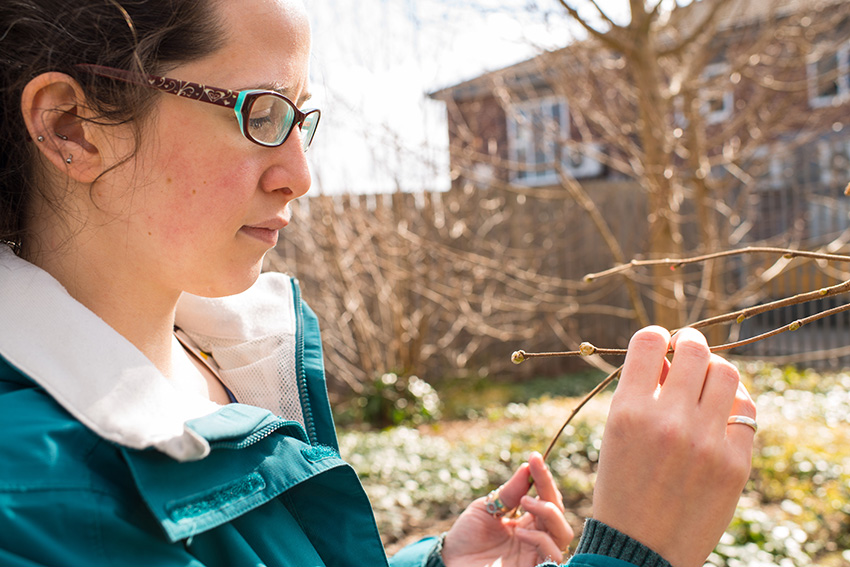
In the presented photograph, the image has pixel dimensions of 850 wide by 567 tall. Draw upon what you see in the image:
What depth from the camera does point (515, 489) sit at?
1376 millimetres

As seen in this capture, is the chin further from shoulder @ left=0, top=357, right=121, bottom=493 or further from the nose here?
shoulder @ left=0, top=357, right=121, bottom=493

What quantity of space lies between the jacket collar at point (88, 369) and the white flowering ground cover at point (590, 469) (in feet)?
9.71

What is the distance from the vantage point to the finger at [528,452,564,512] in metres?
1.34

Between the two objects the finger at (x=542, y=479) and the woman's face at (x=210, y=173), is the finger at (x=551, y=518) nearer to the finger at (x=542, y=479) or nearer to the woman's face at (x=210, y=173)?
the finger at (x=542, y=479)

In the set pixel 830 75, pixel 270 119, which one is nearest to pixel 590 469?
pixel 830 75

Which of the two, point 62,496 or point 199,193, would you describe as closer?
point 62,496

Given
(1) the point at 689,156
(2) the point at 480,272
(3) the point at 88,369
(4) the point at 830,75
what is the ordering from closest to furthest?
1. (3) the point at 88,369
2. (1) the point at 689,156
3. (4) the point at 830,75
4. (2) the point at 480,272

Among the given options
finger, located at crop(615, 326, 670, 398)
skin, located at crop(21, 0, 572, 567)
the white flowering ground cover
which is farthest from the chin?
the white flowering ground cover

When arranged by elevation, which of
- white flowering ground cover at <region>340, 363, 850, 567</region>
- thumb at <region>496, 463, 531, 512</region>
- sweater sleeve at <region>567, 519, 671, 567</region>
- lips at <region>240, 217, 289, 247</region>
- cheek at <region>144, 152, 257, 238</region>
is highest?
cheek at <region>144, 152, 257, 238</region>

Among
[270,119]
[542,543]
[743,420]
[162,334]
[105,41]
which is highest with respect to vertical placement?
[105,41]

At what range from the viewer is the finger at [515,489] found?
1373 mm

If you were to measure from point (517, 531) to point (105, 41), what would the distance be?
114cm

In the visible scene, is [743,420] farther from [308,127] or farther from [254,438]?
[308,127]

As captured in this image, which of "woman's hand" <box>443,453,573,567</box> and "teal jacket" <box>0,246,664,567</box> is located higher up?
"teal jacket" <box>0,246,664,567</box>
